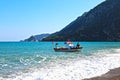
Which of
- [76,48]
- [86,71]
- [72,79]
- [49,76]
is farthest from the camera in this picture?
[76,48]

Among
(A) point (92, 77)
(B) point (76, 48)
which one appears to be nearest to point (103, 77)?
(A) point (92, 77)

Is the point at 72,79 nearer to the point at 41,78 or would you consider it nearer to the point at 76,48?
the point at 41,78

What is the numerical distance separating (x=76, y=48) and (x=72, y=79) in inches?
1881

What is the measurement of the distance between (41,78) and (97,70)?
19.8ft

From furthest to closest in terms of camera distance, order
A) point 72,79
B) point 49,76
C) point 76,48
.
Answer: point 76,48
point 49,76
point 72,79

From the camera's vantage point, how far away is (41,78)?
21141 mm

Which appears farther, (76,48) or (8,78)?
(76,48)

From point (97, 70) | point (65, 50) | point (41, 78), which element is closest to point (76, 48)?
point (65, 50)

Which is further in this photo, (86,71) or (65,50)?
(65,50)

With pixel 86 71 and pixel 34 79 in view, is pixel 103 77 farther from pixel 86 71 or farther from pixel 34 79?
pixel 34 79

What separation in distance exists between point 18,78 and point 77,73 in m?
4.66

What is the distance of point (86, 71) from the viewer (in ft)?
80.0

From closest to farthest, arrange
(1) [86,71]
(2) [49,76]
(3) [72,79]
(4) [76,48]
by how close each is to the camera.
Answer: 1. (3) [72,79]
2. (2) [49,76]
3. (1) [86,71]
4. (4) [76,48]

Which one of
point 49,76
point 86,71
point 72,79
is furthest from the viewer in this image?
point 86,71
